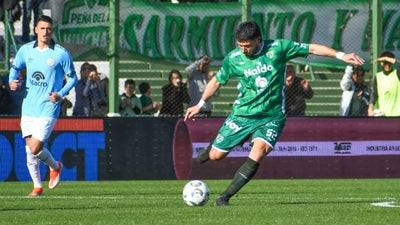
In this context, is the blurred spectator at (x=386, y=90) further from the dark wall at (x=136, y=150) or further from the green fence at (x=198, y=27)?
the dark wall at (x=136, y=150)

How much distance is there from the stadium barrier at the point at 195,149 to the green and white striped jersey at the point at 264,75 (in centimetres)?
728

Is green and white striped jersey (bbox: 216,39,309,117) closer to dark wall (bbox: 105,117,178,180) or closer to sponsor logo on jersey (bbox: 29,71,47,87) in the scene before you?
sponsor logo on jersey (bbox: 29,71,47,87)

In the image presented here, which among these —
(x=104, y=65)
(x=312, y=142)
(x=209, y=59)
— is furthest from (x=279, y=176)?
(x=104, y=65)

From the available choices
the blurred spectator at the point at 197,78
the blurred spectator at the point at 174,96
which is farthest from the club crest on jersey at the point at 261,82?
the blurred spectator at the point at 174,96

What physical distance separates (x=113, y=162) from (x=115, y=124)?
647 mm

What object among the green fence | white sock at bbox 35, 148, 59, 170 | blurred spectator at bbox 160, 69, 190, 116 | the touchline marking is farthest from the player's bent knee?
blurred spectator at bbox 160, 69, 190, 116

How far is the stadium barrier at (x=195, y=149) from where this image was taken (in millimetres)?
A: 21797

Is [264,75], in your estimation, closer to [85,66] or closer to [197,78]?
[197,78]

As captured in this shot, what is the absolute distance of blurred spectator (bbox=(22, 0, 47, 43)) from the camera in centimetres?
2252

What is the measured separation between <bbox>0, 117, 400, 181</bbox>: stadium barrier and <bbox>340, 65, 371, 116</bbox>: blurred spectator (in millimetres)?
961

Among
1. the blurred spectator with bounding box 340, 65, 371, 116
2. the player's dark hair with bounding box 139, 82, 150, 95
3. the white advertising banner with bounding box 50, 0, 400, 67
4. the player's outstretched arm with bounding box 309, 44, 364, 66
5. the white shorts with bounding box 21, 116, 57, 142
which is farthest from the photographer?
the player's dark hair with bounding box 139, 82, 150, 95

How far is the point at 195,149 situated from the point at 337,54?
27.1 feet

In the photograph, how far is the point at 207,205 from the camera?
47.3 feet

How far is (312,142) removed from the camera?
22.0 meters
